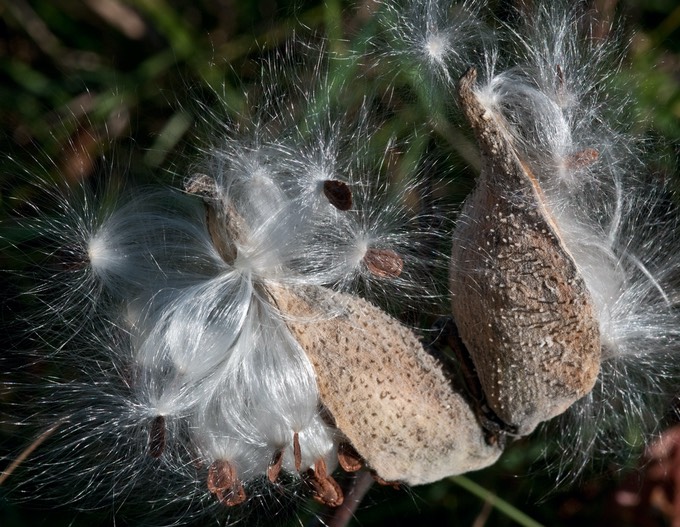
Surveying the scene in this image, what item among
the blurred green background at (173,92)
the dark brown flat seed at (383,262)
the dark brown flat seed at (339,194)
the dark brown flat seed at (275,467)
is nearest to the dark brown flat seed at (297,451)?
the dark brown flat seed at (275,467)

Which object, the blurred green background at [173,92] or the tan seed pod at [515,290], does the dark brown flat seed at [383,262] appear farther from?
the blurred green background at [173,92]

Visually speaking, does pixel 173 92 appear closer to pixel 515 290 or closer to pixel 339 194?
pixel 339 194

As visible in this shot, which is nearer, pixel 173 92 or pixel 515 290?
pixel 515 290

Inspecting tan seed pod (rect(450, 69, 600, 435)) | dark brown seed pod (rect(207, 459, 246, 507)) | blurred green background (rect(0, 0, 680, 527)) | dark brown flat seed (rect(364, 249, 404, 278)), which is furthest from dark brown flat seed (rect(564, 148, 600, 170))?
dark brown seed pod (rect(207, 459, 246, 507))

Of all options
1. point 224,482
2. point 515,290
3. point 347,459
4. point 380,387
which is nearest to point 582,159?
point 515,290

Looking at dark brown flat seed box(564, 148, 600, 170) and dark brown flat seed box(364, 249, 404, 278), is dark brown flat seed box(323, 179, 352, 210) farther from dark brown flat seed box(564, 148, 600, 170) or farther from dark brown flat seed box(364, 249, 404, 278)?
dark brown flat seed box(564, 148, 600, 170)

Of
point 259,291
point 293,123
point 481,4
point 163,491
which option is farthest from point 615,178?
point 163,491
